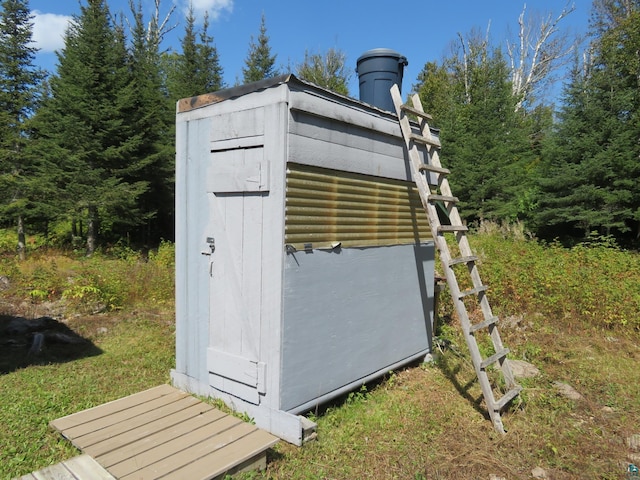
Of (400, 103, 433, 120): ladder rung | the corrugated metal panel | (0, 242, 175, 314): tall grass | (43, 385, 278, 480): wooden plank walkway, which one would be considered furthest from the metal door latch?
(0, 242, 175, 314): tall grass

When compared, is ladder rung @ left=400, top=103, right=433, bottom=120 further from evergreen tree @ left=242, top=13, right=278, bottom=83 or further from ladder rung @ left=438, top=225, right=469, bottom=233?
evergreen tree @ left=242, top=13, right=278, bottom=83

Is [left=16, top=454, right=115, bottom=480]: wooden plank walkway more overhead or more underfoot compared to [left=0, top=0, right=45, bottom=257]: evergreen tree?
more underfoot

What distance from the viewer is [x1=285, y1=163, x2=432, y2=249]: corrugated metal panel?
11.1 ft

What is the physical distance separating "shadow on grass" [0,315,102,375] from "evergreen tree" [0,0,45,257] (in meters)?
9.39

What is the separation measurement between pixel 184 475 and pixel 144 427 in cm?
85

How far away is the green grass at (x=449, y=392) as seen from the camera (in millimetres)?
3199

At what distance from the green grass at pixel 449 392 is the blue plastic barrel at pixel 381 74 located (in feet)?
10.9

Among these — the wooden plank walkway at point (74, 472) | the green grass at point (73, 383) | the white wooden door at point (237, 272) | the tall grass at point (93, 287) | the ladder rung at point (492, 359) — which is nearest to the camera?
→ the wooden plank walkway at point (74, 472)

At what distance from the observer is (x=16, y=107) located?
14703mm

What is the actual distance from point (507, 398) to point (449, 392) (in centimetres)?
70

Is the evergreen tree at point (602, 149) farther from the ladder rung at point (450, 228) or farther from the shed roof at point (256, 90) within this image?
the shed roof at point (256, 90)

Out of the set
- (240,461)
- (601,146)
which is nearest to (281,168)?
(240,461)

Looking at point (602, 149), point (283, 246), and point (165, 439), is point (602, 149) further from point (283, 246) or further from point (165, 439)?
point (165, 439)

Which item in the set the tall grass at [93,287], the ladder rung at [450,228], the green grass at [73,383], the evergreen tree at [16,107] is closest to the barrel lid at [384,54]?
the ladder rung at [450,228]
